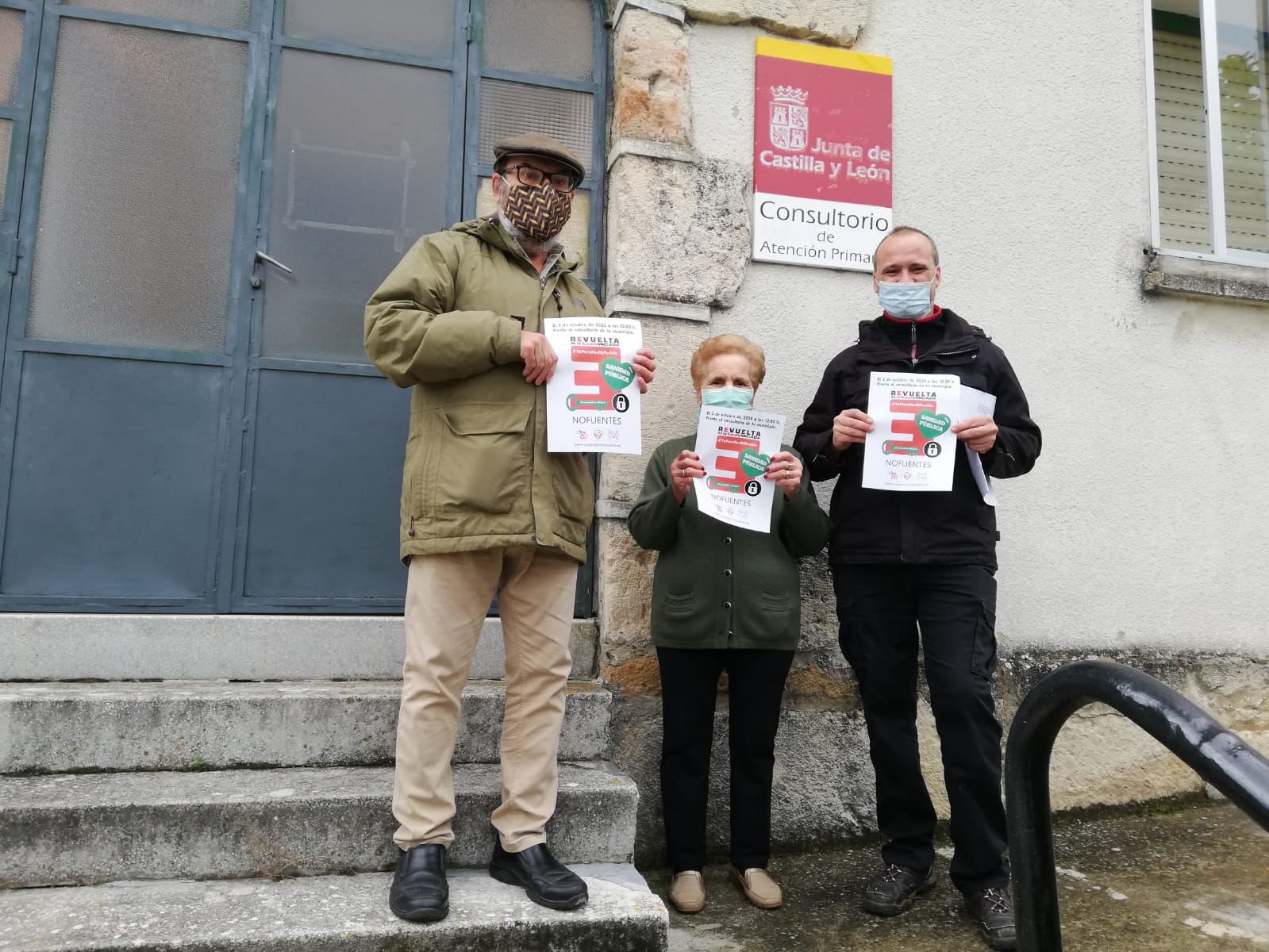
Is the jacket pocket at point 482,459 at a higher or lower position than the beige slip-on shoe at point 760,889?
higher

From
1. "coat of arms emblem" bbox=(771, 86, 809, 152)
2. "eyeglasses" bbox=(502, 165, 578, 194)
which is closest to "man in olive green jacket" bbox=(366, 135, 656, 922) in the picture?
"eyeglasses" bbox=(502, 165, 578, 194)

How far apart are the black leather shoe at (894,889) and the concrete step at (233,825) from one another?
0.77 m

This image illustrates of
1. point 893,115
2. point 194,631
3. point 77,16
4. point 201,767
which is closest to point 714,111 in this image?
point 893,115

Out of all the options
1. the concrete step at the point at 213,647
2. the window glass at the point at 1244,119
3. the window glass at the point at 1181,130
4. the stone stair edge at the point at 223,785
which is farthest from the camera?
the window glass at the point at 1244,119

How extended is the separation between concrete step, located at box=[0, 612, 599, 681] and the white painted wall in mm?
1839

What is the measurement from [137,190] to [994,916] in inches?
146

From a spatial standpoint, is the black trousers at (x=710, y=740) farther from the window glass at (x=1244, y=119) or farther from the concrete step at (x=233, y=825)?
the window glass at (x=1244, y=119)

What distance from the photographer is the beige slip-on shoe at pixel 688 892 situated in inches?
114

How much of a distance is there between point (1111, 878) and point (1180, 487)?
67.5 inches

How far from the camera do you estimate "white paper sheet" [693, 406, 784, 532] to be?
9.37 ft

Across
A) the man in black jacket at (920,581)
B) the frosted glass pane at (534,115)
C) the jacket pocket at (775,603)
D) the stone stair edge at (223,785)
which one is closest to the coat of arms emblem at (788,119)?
the frosted glass pane at (534,115)

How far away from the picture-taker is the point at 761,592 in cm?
296

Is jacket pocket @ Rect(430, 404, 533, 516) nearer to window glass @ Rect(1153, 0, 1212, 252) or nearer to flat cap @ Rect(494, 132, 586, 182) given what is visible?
flat cap @ Rect(494, 132, 586, 182)

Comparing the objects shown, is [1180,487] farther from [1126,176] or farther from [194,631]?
[194,631]
